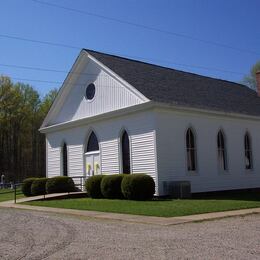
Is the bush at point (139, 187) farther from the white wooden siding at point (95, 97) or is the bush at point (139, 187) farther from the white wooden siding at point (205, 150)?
the white wooden siding at point (95, 97)

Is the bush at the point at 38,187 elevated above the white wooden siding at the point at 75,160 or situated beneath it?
situated beneath

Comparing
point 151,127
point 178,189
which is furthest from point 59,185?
point 178,189

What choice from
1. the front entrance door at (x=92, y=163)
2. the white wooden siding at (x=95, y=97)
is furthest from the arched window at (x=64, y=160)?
the front entrance door at (x=92, y=163)

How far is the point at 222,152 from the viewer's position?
94.6 feet

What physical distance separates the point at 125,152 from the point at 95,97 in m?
4.51

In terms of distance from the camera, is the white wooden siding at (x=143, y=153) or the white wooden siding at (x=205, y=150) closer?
the white wooden siding at (x=143, y=153)

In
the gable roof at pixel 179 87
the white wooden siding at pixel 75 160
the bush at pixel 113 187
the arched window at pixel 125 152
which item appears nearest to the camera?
the bush at pixel 113 187

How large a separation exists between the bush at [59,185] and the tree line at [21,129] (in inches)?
1506

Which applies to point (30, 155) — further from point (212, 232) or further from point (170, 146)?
point (212, 232)

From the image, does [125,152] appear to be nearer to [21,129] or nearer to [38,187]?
[38,187]

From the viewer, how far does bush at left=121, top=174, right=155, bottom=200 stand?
75.9 feet

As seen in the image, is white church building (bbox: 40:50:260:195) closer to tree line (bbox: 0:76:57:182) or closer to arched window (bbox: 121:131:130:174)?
arched window (bbox: 121:131:130:174)

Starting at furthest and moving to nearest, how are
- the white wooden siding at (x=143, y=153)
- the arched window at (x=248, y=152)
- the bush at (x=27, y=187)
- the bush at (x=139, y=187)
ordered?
the arched window at (x=248, y=152) < the bush at (x=27, y=187) < the white wooden siding at (x=143, y=153) < the bush at (x=139, y=187)

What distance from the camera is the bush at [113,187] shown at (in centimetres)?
2444
